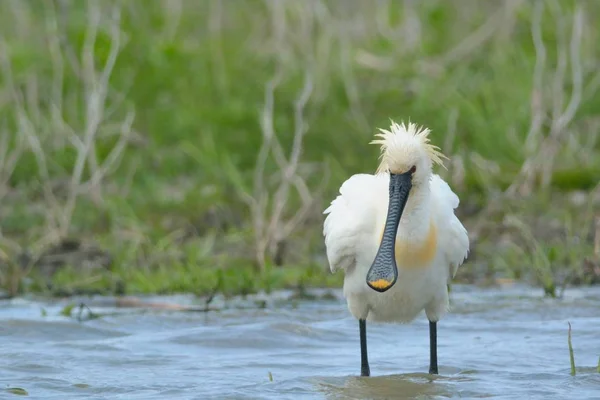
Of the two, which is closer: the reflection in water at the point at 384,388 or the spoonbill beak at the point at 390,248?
the spoonbill beak at the point at 390,248

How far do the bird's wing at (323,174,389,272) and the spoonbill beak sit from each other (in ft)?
0.65

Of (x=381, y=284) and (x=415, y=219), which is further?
(x=415, y=219)

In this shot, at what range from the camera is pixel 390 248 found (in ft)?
17.7

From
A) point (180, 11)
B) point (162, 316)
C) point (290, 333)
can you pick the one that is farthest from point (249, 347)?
point (180, 11)

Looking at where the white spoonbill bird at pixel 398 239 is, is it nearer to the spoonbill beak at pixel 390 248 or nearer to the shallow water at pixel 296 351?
the spoonbill beak at pixel 390 248

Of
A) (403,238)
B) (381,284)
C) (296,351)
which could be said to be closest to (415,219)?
(403,238)

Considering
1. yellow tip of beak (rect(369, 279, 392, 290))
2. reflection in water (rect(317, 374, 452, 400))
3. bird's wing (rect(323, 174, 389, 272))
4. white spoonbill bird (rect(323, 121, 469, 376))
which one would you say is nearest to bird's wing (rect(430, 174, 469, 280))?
white spoonbill bird (rect(323, 121, 469, 376))

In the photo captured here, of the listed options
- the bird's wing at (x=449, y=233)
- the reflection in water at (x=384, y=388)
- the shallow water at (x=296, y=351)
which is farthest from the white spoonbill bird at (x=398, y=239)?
the shallow water at (x=296, y=351)

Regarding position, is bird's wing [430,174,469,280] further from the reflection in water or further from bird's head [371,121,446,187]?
the reflection in water

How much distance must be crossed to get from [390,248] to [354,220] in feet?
1.26

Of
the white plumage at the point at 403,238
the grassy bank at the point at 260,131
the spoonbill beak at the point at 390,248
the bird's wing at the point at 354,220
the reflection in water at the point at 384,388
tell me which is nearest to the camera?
the spoonbill beak at the point at 390,248

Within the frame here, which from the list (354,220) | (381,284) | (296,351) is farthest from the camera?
(296,351)

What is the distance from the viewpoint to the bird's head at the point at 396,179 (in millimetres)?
5375

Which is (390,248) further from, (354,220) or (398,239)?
(354,220)
